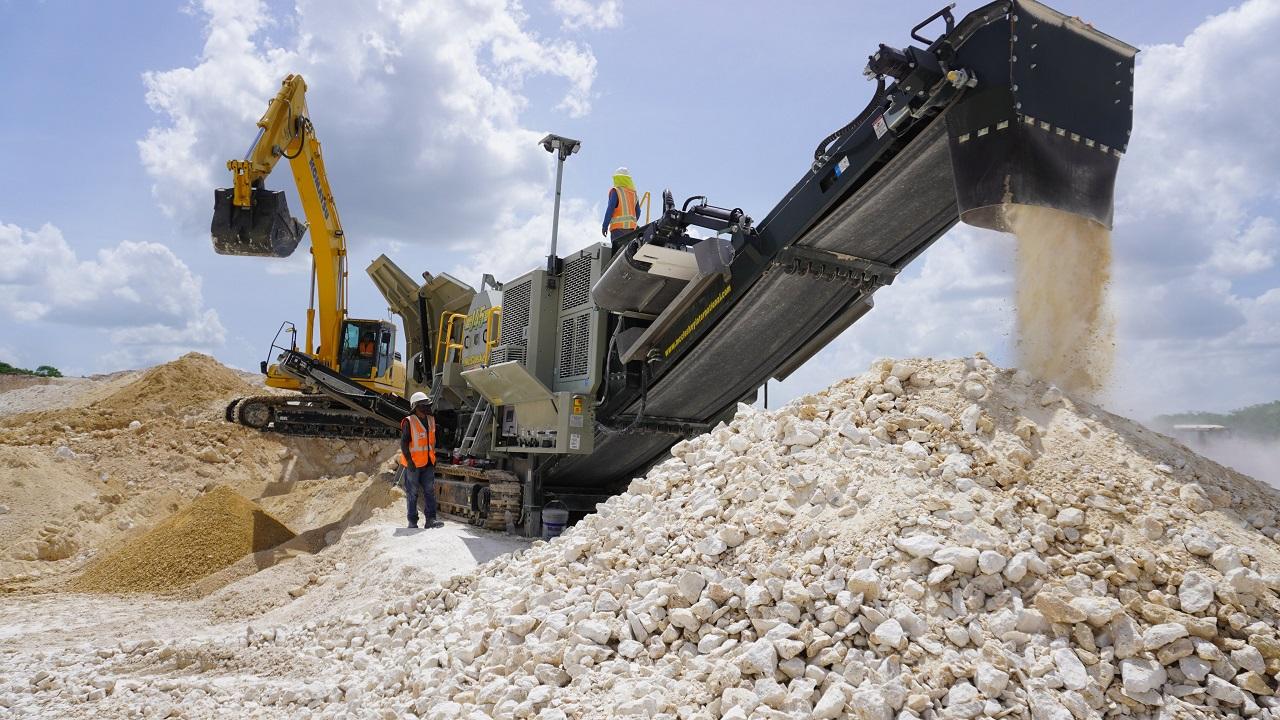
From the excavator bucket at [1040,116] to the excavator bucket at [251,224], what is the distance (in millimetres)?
9323

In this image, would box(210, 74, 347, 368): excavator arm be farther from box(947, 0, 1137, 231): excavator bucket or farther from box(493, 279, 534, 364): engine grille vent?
box(947, 0, 1137, 231): excavator bucket

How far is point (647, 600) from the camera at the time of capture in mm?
3920

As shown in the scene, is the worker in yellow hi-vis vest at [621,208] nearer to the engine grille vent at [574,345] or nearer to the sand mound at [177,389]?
the engine grille vent at [574,345]

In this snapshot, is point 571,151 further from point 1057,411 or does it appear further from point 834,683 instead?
point 834,683

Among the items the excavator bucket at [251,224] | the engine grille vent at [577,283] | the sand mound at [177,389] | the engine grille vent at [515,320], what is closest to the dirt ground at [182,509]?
the sand mound at [177,389]

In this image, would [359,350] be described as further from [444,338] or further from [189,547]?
[189,547]

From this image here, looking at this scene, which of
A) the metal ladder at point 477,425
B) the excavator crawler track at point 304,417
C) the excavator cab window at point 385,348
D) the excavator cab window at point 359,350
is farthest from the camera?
the excavator crawler track at point 304,417

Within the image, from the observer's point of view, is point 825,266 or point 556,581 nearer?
point 556,581

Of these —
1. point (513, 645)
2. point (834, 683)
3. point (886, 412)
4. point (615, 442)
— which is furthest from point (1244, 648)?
point (615, 442)

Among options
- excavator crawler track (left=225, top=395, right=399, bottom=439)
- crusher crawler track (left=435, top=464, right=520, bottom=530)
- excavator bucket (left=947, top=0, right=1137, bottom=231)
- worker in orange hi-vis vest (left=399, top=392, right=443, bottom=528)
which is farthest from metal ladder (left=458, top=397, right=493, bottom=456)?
excavator bucket (left=947, top=0, right=1137, bottom=231)

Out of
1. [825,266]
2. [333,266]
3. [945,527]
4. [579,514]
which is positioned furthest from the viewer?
[333,266]

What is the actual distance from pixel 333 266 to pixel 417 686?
9364mm

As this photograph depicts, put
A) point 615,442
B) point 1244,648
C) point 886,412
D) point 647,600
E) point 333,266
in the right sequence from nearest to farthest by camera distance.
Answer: point 1244,648, point 647,600, point 886,412, point 615,442, point 333,266

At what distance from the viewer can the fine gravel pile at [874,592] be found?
10.0 ft
